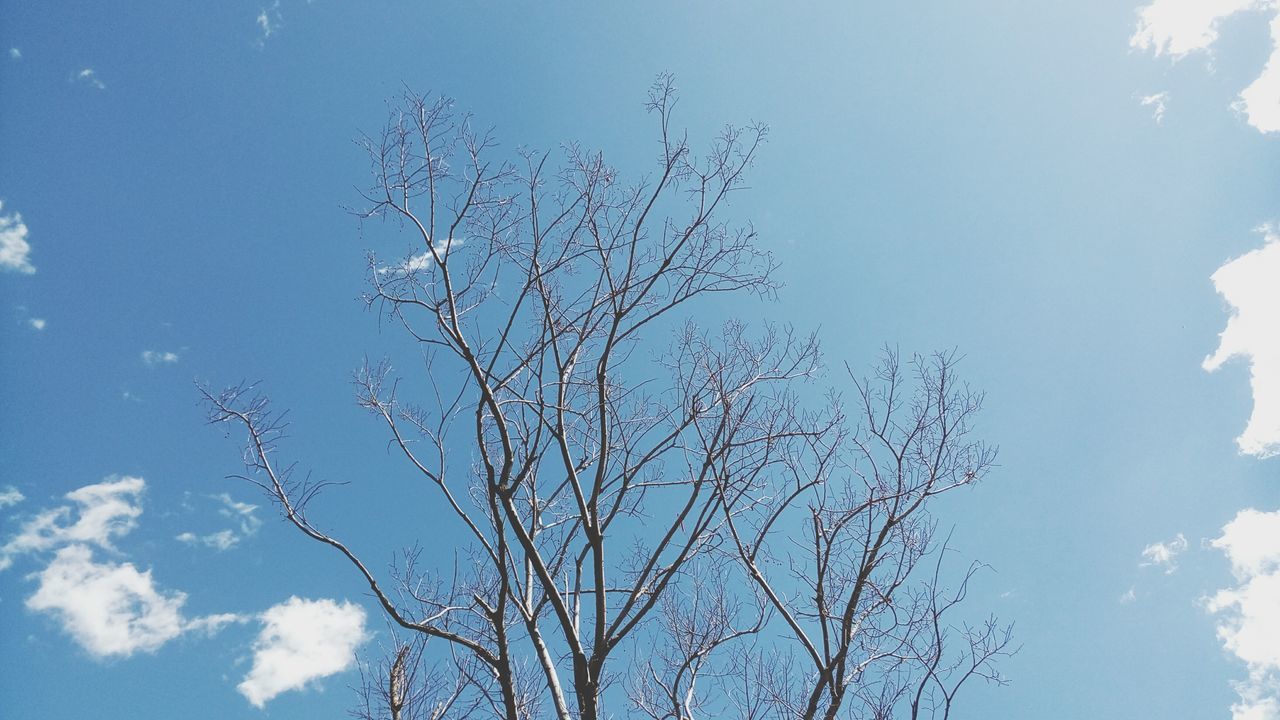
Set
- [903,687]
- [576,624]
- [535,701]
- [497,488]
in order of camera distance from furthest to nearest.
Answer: [535,701] < [576,624] < [903,687] < [497,488]

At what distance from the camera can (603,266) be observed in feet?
20.4

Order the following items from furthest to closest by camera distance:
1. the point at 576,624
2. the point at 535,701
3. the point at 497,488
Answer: the point at 535,701 → the point at 576,624 → the point at 497,488

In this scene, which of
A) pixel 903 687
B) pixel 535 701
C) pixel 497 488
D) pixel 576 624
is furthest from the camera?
pixel 535 701

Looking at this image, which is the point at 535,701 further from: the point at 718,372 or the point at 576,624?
the point at 718,372

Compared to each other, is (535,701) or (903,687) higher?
(535,701)

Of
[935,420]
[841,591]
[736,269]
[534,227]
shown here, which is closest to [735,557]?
[841,591]

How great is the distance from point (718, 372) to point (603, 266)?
1.38 meters

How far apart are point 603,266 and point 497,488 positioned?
208 centimetres

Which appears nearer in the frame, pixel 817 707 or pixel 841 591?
pixel 817 707

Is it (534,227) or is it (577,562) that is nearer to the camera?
(534,227)

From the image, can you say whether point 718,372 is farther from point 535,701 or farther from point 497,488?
point 535,701

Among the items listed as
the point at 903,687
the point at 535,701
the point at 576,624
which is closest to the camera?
the point at 903,687

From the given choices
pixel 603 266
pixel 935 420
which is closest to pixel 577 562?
pixel 603 266

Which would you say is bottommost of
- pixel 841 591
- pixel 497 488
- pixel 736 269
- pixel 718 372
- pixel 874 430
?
pixel 841 591
